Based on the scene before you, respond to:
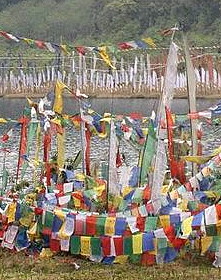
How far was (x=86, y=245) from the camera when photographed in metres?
12.2

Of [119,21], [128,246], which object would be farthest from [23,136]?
[119,21]

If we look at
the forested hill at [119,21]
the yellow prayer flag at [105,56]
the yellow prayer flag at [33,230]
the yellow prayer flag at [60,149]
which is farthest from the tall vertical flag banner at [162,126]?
the forested hill at [119,21]

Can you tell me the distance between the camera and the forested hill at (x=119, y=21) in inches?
3246

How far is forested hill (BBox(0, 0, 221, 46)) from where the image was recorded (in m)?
82.4

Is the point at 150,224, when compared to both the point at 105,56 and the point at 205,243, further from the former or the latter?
the point at 105,56

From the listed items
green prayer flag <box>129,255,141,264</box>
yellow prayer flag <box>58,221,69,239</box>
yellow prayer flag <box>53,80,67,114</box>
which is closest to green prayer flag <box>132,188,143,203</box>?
green prayer flag <box>129,255,141,264</box>

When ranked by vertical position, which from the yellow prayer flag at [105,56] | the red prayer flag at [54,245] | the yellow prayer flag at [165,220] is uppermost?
the yellow prayer flag at [105,56]

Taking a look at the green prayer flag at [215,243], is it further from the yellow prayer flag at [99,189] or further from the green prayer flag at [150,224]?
the yellow prayer flag at [99,189]

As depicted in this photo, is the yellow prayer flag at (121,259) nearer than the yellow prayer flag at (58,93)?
Yes

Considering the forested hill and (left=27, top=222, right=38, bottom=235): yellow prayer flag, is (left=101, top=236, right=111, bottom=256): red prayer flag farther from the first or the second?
the forested hill

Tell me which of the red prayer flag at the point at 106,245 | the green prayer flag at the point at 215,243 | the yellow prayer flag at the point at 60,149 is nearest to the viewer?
the green prayer flag at the point at 215,243

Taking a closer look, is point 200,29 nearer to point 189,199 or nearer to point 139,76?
point 139,76

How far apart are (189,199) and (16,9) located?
10507cm

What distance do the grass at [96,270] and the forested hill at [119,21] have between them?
6067cm
